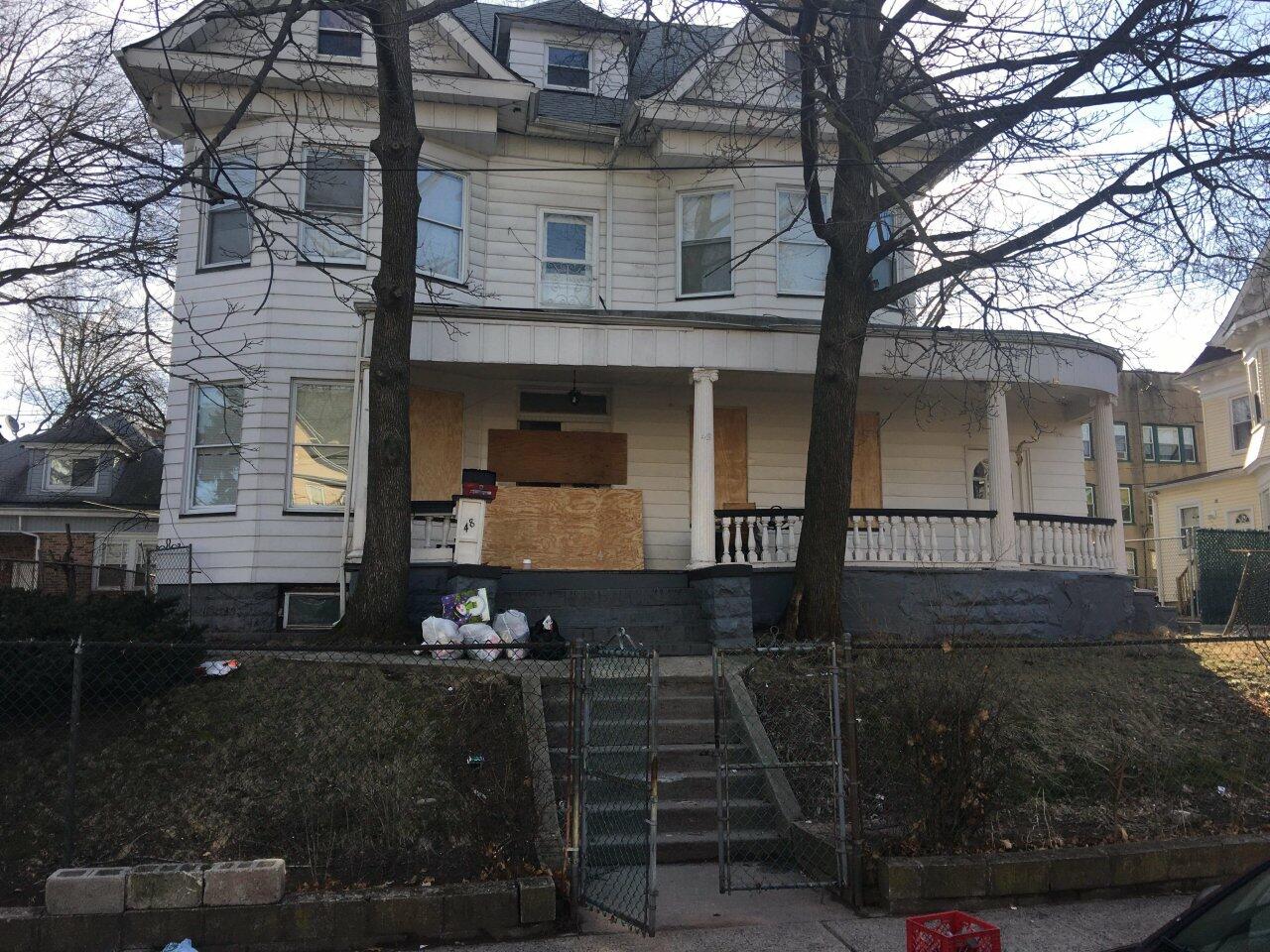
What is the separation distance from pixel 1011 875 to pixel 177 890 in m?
4.87

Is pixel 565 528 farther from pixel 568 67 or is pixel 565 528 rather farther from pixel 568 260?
pixel 568 67

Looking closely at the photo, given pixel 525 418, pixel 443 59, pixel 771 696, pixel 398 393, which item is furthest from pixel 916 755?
pixel 443 59

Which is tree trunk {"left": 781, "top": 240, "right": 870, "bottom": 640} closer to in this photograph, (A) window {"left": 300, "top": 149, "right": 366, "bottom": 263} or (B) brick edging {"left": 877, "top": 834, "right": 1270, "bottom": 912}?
(B) brick edging {"left": 877, "top": 834, "right": 1270, "bottom": 912}

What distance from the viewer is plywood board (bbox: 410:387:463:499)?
1393 centimetres

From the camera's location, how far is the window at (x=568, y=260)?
15414 mm

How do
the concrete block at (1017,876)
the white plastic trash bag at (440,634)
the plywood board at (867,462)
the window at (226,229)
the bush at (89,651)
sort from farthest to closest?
the plywood board at (867,462)
the window at (226,229)
the white plastic trash bag at (440,634)
the bush at (89,651)
the concrete block at (1017,876)

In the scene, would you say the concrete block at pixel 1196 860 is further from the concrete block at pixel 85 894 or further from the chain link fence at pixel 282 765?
the concrete block at pixel 85 894

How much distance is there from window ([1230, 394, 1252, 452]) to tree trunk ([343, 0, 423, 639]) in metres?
25.3

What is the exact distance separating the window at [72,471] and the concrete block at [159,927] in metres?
24.1

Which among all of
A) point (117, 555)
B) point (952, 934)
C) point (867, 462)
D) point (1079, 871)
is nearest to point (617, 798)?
point (1079, 871)

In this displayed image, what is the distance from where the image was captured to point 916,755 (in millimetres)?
6480

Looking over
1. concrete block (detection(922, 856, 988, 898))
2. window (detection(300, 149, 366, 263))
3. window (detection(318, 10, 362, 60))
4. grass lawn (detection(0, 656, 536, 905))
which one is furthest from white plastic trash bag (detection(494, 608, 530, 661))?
window (detection(318, 10, 362, 60))

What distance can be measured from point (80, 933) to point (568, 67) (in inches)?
574

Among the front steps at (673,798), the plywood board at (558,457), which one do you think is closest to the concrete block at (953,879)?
the front steps at (673,798)
